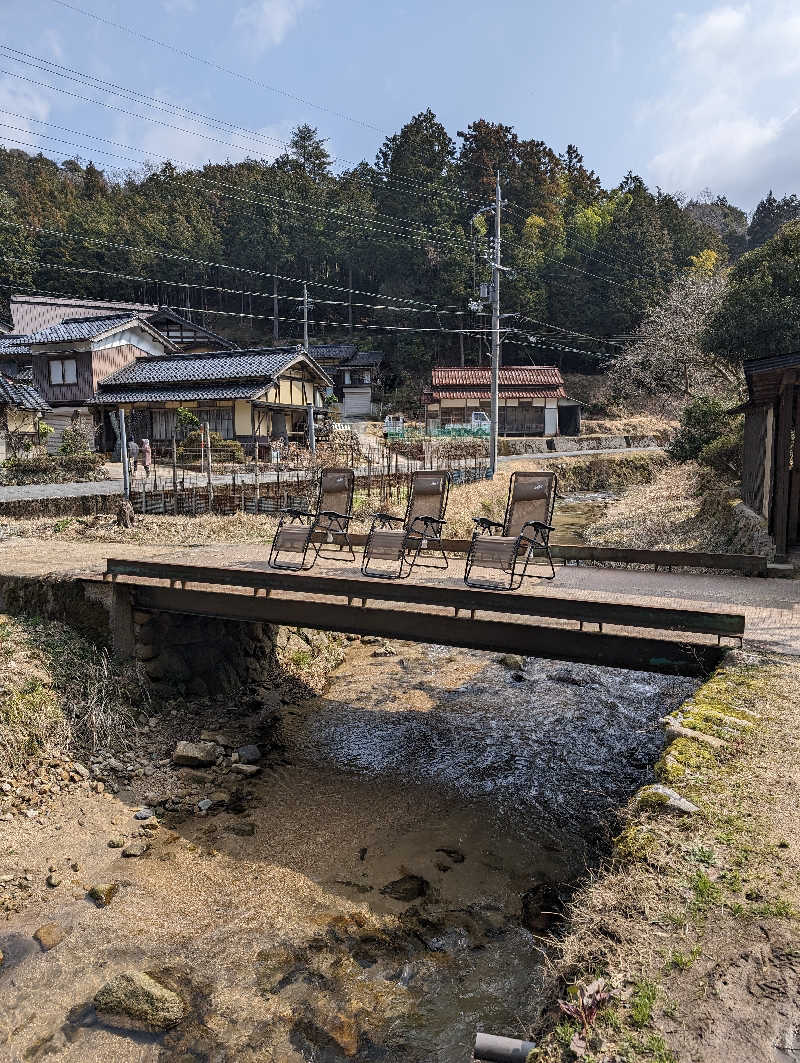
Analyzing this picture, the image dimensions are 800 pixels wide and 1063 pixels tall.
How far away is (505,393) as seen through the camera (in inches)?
1614

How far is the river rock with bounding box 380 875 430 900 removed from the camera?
17.3 ft

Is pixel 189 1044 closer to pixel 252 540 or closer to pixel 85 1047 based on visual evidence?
pixel 85 1047

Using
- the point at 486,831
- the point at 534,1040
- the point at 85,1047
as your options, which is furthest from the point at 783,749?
the point at 85,1047

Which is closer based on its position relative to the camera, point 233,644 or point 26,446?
point 233,644

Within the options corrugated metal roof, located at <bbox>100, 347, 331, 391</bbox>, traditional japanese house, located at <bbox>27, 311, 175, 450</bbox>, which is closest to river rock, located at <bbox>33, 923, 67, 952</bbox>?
corrugated metal roof, located at <bbox>100, 347, 331, 391</bbox>

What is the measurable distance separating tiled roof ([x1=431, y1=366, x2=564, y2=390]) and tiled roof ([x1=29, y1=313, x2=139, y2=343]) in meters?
18.3

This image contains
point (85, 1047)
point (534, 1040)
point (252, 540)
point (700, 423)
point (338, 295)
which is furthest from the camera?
point (338, 295)

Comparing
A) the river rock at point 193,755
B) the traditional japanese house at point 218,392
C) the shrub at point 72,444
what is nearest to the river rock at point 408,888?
the river rock at point 193,755

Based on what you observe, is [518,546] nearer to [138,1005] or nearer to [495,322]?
[138,1005]

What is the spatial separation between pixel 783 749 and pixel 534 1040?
8.02 feet

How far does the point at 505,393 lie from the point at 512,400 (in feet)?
2.09

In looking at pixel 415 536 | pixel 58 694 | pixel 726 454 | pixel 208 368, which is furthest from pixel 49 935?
pixel 208 368

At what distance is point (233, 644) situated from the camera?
8.98 m

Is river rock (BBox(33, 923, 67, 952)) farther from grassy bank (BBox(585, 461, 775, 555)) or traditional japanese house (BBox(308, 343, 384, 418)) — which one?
traditional japanese house (BBox(308, 343, 384, 418))
